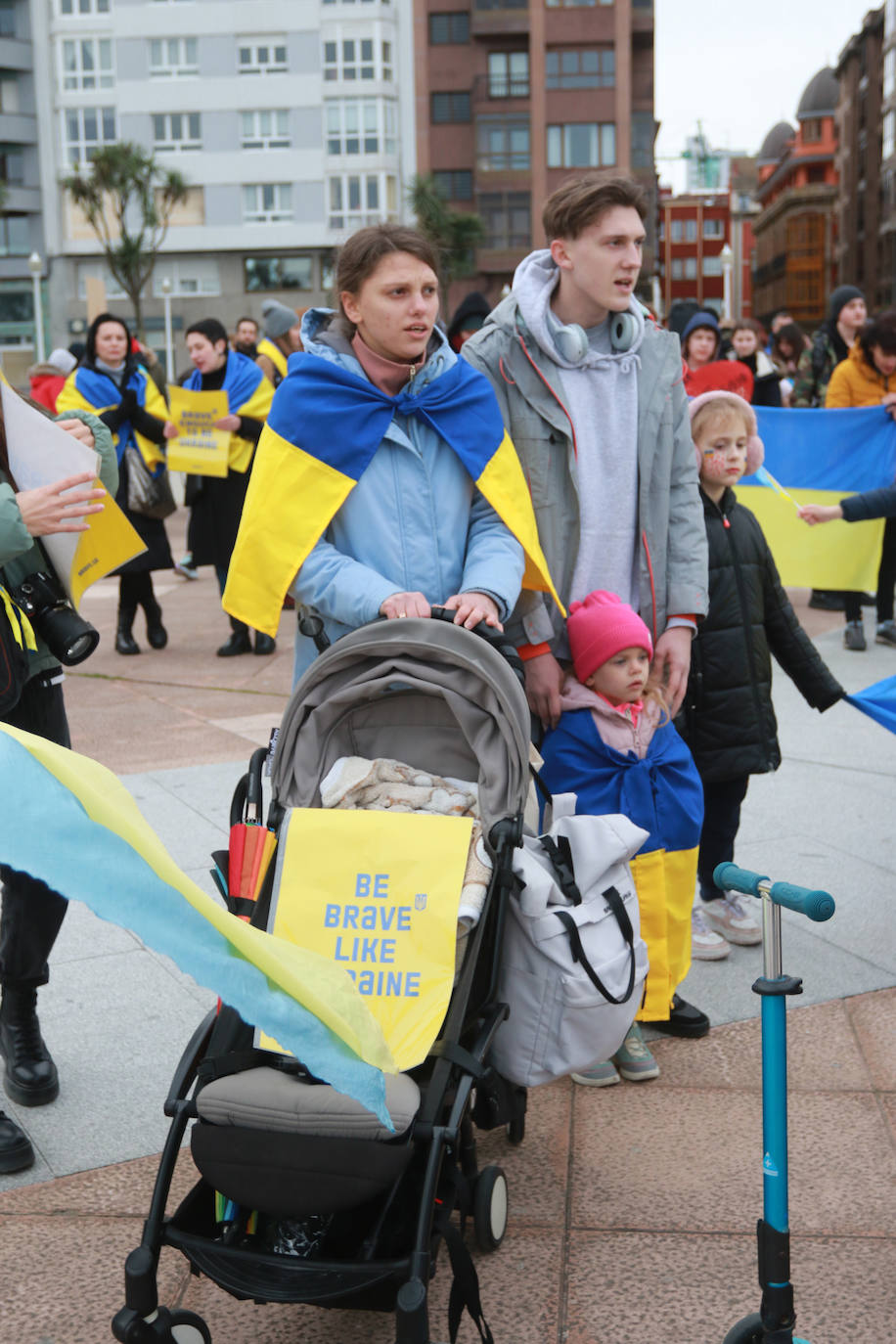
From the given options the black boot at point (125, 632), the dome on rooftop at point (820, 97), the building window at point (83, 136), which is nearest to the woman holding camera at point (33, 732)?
the black boot at point (125, 632)

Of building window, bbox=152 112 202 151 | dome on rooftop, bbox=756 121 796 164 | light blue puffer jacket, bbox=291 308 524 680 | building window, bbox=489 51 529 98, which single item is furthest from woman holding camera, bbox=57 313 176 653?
dome on rooftop, bbox=756 121 796 164

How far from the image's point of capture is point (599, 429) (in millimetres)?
3766

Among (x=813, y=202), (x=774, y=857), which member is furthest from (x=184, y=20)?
(x=813, y=202)

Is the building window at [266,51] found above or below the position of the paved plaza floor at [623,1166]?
above

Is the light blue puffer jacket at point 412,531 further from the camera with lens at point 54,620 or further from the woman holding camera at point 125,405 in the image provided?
the woman holding camera at point 125,405

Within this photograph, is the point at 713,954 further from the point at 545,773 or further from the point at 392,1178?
the point at 392,1178

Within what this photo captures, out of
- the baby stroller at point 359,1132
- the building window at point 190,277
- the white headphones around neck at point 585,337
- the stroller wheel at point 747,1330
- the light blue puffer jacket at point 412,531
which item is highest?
the building window at point 190,277

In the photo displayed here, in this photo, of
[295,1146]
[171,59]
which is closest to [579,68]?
[171,59]

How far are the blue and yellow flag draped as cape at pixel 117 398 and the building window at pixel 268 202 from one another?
184ft

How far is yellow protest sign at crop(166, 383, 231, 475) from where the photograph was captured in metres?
9.35

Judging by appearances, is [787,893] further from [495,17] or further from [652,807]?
[495,17]

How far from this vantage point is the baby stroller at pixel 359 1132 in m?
2.29

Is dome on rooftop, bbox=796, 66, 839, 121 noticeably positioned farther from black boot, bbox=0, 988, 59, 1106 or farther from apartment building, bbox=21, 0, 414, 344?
black boot, bbox=0, 988, 59, 1106

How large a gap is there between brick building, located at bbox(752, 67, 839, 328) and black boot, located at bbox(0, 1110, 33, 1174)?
407 feet
